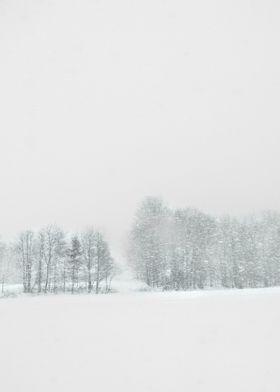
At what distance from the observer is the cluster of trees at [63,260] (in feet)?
157

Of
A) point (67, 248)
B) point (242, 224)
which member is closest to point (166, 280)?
point (67, 248)

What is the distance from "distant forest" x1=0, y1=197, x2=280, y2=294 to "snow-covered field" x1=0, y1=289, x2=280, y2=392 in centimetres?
2971

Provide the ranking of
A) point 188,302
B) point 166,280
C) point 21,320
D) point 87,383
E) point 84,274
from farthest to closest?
1. point 84,274
2. point 166,280
3. point 188,302
4. point 21,320
5. point 87,383

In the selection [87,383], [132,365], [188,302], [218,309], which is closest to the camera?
[87,383]

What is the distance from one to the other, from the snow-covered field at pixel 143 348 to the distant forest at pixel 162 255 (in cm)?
2971

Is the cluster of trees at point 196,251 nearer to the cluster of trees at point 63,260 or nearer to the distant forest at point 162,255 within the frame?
the distant forest at point 162,255

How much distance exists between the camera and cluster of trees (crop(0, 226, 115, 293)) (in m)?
47.9

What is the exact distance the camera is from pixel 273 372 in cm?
924

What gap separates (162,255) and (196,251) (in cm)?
677

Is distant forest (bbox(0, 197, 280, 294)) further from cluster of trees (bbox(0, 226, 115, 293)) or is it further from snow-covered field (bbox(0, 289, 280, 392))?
snow-covered field (bbox(0, 289, 280, 392))

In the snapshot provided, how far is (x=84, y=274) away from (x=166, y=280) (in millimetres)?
12995

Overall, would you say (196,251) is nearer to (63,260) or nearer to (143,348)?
(63,260)

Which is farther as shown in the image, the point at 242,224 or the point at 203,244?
the point at 242,224

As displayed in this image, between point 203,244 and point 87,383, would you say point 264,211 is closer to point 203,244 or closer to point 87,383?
point 203,244
